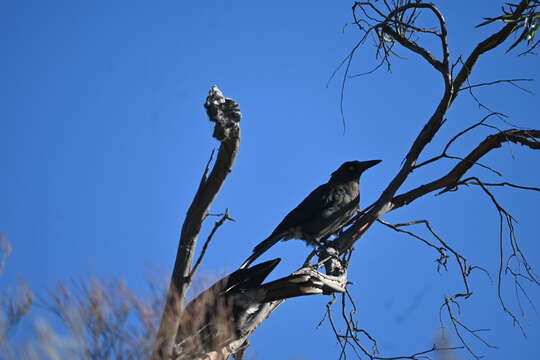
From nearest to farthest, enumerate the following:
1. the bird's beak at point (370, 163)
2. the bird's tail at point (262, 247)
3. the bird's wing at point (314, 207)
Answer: the bird's tail at point (262, 247), the bird's wing at point (314, 207), the bird's beak at point (370, 163)

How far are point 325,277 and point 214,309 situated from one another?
87 cm

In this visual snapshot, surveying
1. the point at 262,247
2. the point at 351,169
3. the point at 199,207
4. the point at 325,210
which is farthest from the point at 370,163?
the point at 199,207

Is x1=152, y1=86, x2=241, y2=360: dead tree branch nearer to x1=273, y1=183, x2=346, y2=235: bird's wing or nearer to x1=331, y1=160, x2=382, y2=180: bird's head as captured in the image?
x1=273, y1=183, x2=346, y2=235: bird's wing

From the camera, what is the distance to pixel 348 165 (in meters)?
7.07

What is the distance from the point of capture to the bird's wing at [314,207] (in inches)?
250

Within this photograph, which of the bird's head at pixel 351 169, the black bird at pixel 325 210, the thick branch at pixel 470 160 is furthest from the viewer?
the bird's head at pixel 351 169

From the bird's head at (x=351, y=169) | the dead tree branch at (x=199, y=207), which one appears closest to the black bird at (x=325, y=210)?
the bird's head at (x=351, y=169)

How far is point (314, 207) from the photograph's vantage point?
647cm

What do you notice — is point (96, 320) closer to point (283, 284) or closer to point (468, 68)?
point (283, 284)

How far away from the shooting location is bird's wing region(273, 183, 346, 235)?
20.8ft

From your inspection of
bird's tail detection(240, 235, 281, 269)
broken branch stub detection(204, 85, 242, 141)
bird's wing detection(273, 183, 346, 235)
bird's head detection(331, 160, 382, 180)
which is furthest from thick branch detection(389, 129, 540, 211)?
broken branch stub detection(204, 85, 242, 141)

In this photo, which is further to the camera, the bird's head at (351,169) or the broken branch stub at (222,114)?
the bird's head at (351,169)

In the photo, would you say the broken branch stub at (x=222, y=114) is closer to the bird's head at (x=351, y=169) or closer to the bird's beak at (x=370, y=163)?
the bird's head at (x=351, y=169)

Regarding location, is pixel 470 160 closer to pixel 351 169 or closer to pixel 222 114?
pixel 351 169
